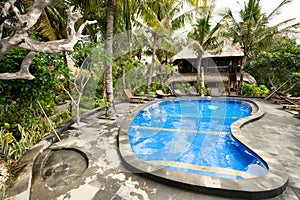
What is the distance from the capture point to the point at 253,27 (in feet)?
38.0

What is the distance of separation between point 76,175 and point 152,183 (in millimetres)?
1825

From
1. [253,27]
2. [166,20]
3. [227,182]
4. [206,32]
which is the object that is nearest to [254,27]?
[253,27]

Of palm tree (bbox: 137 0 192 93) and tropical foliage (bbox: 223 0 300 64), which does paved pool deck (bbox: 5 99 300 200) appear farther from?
tropical foliage (bbox: 223 0 300 64)

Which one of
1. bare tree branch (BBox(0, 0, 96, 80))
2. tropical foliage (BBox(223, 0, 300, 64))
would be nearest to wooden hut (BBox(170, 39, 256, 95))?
tropical foliage (BBox(223, 0, 300, 64))

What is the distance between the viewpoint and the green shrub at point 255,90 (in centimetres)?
1258

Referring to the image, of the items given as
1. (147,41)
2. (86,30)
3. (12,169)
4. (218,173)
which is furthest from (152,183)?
(147,41)

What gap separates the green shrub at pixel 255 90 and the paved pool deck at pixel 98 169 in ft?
24.7

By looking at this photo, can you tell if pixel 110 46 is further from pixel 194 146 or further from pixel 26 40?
pixel 194 146

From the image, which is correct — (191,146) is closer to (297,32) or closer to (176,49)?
(297,32)

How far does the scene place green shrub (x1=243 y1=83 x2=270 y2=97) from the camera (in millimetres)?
12578

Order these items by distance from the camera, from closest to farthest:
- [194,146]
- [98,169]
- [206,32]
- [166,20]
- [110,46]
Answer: [98,169] < [194,146] < [110,46] < [166,20] < [206,32]

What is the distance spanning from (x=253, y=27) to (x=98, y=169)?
47.3 ft

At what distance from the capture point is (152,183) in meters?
3.12

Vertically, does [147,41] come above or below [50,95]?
above
